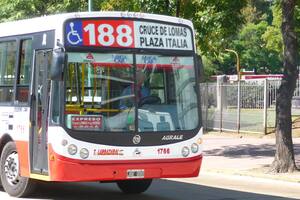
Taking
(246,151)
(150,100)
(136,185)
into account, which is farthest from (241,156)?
(150,100)

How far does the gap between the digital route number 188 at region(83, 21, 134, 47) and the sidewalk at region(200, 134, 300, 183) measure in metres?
5.72

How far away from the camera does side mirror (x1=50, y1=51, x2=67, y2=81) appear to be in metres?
10.1

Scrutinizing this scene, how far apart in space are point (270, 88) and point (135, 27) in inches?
658

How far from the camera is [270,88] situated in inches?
1064

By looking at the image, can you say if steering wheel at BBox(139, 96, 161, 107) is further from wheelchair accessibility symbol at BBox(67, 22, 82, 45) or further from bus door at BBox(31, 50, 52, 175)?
bus door at BBox(31, 50, 52, 175)

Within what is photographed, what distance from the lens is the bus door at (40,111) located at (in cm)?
1079

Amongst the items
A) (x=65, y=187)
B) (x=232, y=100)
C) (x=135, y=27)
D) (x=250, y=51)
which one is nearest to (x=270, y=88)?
(x=232, y=100)

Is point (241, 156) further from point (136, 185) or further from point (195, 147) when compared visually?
point (195, 147)

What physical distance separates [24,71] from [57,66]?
65.6 inches

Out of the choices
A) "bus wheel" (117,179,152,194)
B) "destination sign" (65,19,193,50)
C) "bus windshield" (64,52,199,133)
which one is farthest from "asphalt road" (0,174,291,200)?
"destination sign" (65,19,193,50)

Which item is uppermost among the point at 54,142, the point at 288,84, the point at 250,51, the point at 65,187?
the point at 250,51

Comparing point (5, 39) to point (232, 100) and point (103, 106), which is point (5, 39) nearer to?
point (103, 106)

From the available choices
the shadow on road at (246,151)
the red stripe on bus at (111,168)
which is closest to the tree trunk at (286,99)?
the shadow on road at (246,151)

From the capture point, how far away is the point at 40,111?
11.0 meters
